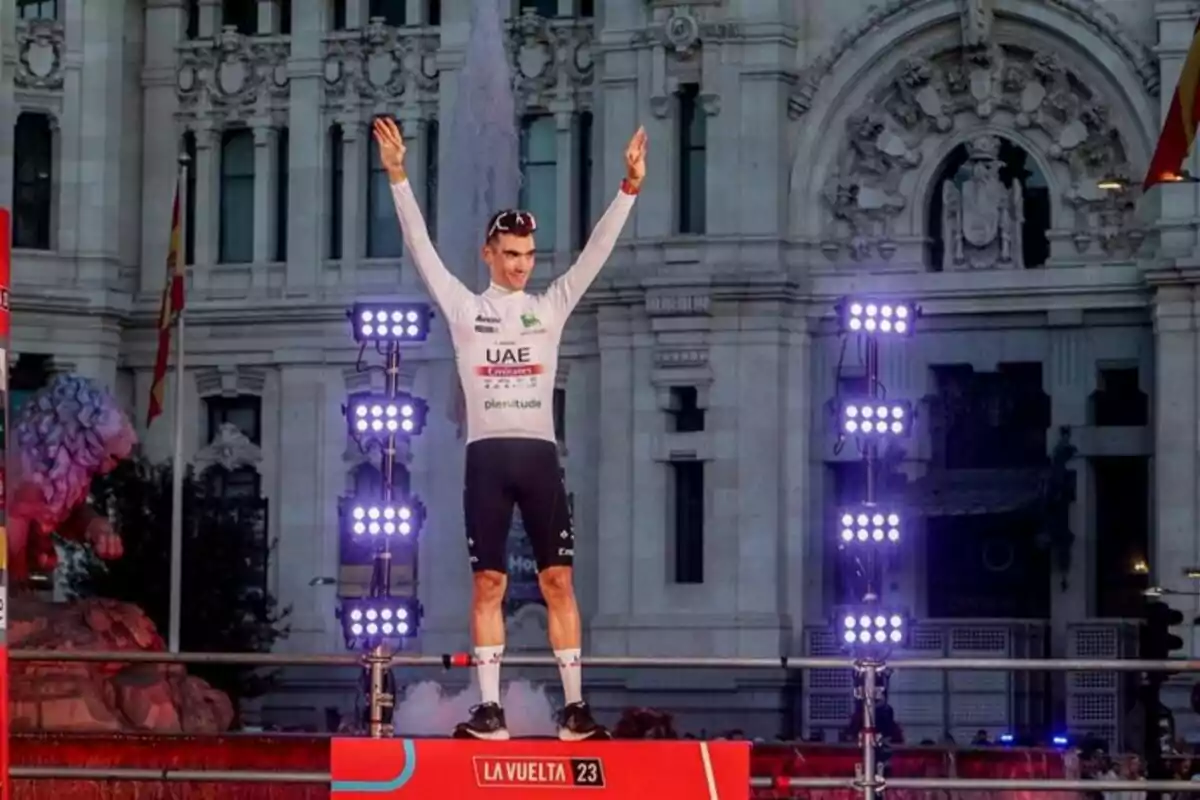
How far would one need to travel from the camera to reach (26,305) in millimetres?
61250

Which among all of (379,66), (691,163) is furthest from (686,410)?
(379,66)

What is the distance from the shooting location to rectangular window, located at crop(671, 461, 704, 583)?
57312mm

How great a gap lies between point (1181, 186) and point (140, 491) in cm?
1781

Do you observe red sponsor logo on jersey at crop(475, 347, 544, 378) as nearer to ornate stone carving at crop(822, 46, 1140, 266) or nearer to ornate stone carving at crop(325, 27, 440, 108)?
ornate stone carving at crop(822, 46, 1140, 266)

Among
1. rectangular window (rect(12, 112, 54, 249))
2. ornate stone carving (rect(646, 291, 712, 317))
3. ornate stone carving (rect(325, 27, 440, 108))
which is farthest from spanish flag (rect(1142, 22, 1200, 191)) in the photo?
rectangular window (rect(12, 112, 54, 249))

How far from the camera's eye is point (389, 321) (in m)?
30.1

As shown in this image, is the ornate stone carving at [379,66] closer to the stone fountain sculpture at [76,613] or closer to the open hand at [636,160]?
the stone fountain sculpture at [76,613]

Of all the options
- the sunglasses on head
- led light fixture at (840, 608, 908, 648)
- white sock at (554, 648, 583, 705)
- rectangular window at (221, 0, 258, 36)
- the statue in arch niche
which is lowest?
white sock at (554, 648, 583, 705)

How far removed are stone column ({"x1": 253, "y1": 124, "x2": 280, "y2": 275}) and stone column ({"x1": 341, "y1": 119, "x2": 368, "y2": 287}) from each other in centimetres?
146

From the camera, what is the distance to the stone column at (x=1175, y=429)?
53594 mm

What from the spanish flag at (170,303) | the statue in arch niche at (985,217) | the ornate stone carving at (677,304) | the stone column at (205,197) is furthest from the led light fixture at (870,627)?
the stone column at (205,197)

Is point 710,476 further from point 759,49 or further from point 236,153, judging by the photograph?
point 236,153

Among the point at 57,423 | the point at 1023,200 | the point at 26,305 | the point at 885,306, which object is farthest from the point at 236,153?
the point at 885,306

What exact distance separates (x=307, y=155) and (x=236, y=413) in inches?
190
